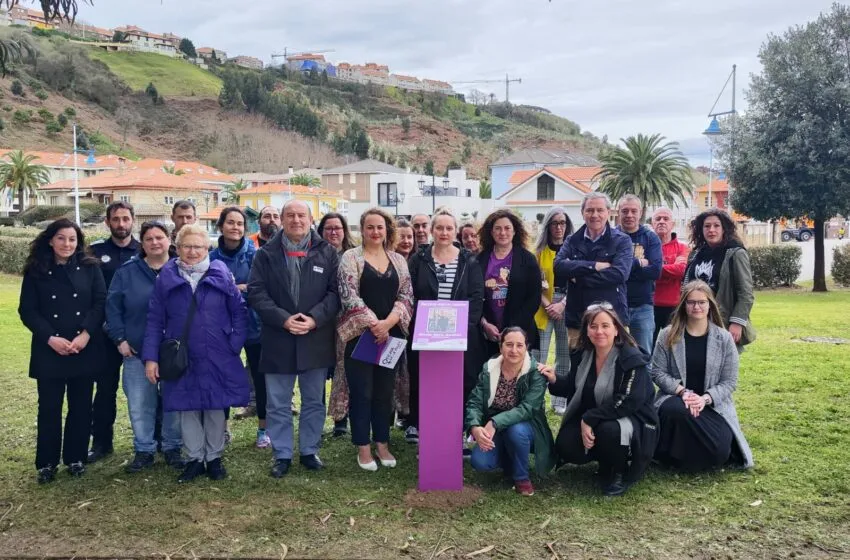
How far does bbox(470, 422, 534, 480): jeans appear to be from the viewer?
14.5 ft

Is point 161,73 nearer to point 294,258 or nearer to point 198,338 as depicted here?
point 294,258

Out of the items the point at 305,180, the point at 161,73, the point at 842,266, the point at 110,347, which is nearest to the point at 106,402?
the point at 110,347

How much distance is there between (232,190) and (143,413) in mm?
71898

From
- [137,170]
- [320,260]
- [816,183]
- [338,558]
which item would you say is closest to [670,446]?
[338,558]

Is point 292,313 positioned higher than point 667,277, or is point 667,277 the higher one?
point 667,277

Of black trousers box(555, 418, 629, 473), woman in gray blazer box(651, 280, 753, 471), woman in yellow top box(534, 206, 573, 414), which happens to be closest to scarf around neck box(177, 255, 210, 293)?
black trousers box(555, 418, 629, 473)

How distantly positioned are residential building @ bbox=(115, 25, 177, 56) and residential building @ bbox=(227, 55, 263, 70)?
16.4m

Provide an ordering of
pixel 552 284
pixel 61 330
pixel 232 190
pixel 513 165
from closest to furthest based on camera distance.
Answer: pixel 61 330 → pixel 552 284 → pixel 513 165 → pixel 232 190

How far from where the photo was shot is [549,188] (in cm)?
5291

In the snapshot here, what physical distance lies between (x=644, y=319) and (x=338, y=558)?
12.1 ft

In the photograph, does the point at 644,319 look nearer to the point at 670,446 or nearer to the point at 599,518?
the point at 670,446

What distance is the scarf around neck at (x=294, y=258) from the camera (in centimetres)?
476

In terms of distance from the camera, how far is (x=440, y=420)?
4.56 m

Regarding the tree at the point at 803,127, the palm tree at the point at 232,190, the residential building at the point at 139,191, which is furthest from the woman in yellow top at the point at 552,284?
the palm tree at the point at 232,190
